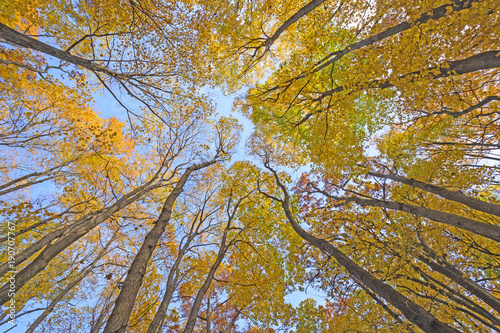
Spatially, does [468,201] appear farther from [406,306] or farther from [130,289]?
[130,289]

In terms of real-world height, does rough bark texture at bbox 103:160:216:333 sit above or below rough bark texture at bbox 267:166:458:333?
below


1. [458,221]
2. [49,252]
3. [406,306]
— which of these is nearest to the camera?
[406,306]

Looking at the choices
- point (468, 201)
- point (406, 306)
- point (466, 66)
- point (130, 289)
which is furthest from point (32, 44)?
point (468, 201)

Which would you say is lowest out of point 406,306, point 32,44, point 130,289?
point 130,289

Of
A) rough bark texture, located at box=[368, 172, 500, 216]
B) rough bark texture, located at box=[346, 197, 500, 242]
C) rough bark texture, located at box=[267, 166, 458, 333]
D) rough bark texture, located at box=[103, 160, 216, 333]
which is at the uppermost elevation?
rough bark texture, located at box=[368, 172, 500, 216]

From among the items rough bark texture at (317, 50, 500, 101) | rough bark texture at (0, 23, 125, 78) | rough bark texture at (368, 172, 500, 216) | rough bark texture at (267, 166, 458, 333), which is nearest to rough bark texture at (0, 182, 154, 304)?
rough bark texture at (0, 23, 125, 78)

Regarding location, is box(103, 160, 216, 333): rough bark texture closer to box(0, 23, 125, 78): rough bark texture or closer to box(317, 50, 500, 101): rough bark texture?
box(0, 23, 125, 78): rough bark texture

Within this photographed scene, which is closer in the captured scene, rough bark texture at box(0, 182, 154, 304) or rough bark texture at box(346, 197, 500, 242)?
rough bark texture at box(0, 182, 154, 304)

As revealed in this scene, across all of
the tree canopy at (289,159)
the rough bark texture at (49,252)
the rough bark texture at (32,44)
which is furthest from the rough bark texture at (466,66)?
the rough bark texture at (49,252)

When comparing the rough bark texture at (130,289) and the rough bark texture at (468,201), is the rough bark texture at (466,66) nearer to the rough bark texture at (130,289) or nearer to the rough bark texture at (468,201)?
the rough bark texture at (468,201)

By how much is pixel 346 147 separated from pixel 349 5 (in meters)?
4.59

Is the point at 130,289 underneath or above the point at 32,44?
underneath

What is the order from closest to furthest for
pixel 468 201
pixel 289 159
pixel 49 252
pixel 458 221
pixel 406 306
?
pixel 406 306, pixel 49 252, pixel 458 221, pixel 468 201, pixel 289 159

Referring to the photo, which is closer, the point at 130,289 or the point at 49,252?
the point at 49,252
